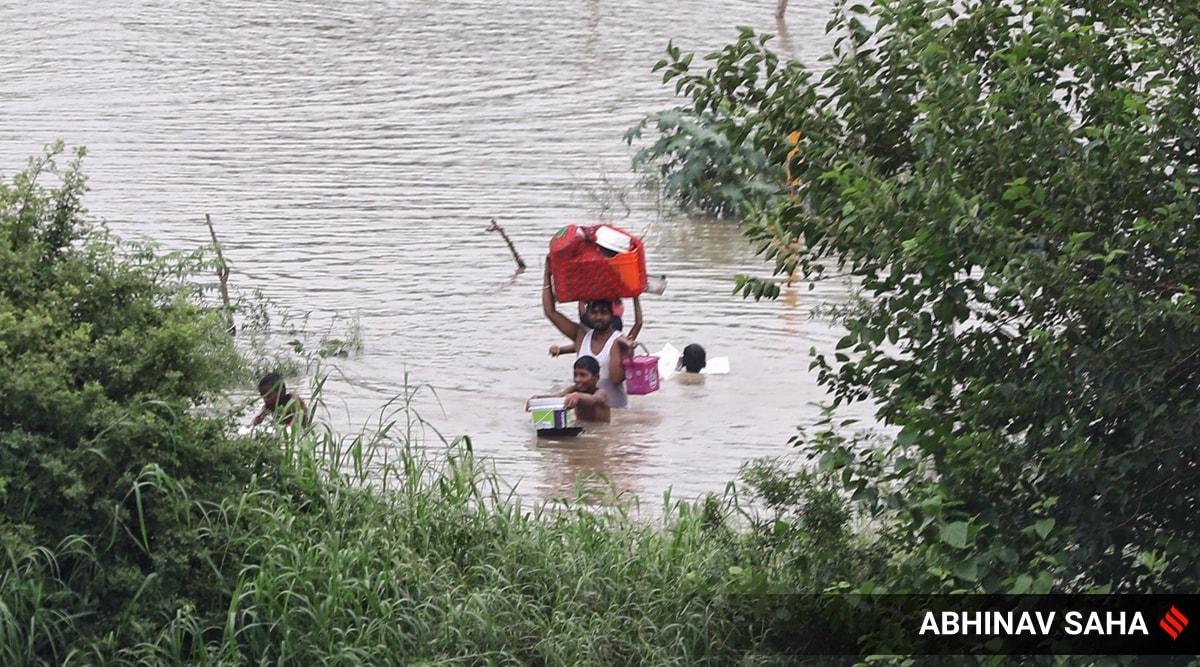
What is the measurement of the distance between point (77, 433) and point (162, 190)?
9943 mm

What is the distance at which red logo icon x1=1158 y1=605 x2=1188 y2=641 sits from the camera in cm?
468

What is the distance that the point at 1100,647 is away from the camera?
15.2ft

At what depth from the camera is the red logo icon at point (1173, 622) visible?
468cm

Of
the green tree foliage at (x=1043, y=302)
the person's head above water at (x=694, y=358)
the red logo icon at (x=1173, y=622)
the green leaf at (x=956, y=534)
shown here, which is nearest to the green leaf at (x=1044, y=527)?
the green tree foliage at (x=1043, y=302)

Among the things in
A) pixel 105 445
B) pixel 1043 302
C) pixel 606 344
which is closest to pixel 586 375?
pixel 606 344

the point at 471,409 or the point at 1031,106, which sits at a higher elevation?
the point at 1031,106

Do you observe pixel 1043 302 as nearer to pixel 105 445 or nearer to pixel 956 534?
pixel 956 534

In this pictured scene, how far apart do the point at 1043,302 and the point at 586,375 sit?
5085mm

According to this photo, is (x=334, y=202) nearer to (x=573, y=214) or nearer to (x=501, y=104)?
(x=573, y=214)

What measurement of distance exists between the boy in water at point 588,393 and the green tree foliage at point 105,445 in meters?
3.85

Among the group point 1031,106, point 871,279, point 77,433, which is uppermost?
point 1031,106

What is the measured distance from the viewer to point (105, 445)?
17.6 ft

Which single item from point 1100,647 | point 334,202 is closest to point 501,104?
point 334,202

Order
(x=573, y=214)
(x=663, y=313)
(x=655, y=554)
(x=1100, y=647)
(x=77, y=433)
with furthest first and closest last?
(x=573, y=214), (x=663, y=313), (x=655, y=554), (x=77, y=433), (x=1100, y=647)
